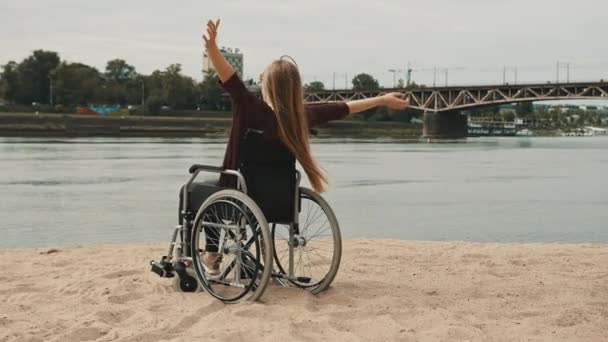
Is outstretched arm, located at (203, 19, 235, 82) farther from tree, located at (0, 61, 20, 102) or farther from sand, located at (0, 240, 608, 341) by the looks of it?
tree, located at (0, 61, 20, 102)

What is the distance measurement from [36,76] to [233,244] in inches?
4945

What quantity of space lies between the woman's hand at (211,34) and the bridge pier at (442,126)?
101 m

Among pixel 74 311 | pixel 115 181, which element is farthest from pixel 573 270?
pixel 115 181

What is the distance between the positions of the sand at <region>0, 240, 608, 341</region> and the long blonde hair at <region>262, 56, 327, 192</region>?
1.06 meters

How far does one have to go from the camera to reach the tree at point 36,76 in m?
120

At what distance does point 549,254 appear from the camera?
8141mm

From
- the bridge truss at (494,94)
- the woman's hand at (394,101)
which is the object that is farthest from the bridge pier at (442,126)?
the woman's hand at (394,101)

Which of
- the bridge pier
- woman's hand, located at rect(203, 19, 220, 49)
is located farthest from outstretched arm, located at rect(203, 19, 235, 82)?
the bridge pier

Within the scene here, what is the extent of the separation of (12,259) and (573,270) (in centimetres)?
531

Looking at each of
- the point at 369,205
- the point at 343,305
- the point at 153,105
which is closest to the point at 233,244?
the point at 343,305

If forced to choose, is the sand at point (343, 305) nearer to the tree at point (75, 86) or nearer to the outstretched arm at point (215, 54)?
the outstretched arm at point (215, 54)

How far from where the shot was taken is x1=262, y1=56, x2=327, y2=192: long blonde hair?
5410mm

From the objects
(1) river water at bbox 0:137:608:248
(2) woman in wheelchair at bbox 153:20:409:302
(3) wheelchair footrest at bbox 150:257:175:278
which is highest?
(2) woman in wheelchair at bbox 153:20:409:302

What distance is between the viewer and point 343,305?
17.5 ft
